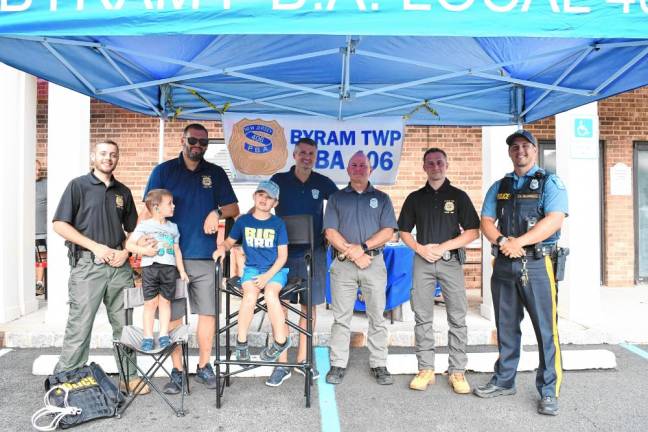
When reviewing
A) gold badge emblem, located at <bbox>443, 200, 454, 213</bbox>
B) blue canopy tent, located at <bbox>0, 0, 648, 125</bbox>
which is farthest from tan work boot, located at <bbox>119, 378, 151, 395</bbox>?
gold badge emblem, located at <bbox>443, 200, 454, 213</bbox>

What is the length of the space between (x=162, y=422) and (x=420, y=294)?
218 cm

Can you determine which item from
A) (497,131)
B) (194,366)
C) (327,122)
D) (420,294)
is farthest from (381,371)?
(497,131)

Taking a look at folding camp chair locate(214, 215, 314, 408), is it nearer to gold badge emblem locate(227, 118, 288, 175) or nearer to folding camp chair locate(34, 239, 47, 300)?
gold badge emblem locate(227, 118, 288, 175)

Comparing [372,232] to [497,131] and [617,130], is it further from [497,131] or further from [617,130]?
[617,130]

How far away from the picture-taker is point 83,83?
13.7 ft

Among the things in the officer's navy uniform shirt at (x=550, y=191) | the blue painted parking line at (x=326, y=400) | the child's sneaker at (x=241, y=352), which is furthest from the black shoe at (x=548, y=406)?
the child's sneaker at (x=241, y=352)

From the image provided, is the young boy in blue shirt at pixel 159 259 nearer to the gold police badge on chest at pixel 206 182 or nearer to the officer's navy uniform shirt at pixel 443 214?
the gold police badge on chest at pixel 206 182

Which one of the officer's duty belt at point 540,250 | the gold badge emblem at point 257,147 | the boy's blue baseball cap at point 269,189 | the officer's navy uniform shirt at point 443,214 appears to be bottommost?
the officer's duty belt at point 540,250

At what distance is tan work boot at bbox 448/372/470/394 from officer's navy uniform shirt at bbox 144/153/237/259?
2.22 metres

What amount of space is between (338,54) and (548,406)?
3.12m

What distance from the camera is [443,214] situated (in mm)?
4195

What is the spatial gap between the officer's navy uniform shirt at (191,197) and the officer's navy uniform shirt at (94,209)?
347 mm

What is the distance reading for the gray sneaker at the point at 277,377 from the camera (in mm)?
4215

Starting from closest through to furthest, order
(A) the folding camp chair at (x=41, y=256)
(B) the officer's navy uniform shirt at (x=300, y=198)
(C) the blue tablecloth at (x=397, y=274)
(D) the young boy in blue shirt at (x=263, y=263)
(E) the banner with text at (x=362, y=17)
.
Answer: (E) the banner with text at (x=362, y=17), (D) the young boy in blue shirt at (x=263, y=263), (B) the officer's navy uniform shirt at (x=300, y=198), (C) the blue tablecloth at (x=397, y=274), (A) the folding camp chair at (x=41, y=256)
